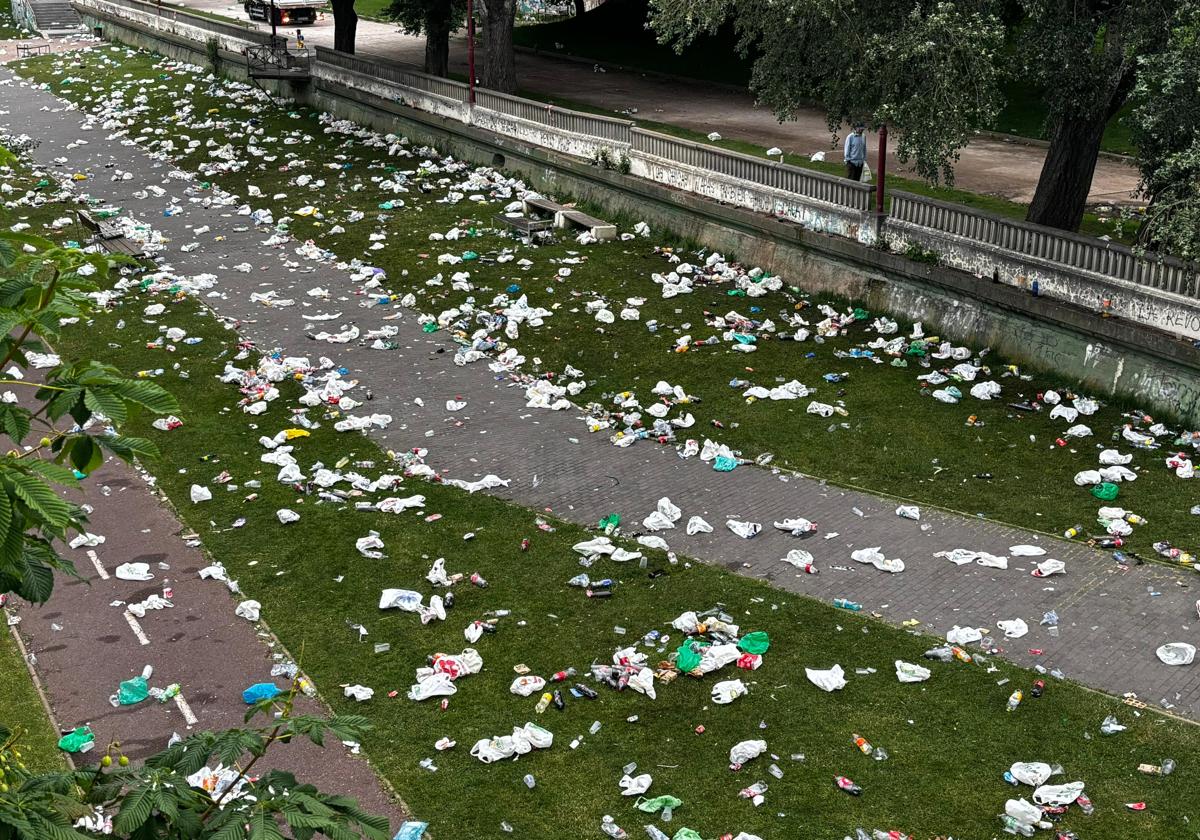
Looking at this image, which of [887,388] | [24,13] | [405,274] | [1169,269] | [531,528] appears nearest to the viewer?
[531,528]

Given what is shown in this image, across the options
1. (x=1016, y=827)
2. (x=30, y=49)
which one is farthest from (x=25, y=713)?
(x=30, y=49)

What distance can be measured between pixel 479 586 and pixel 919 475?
447 cm

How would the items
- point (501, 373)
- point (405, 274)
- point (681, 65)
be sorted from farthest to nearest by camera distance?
1. point (681, 65)
2. point (405, 274)
3. point (501, 373)

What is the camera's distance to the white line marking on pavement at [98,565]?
1097cm

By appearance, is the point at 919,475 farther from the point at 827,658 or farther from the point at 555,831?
the point at 555,831

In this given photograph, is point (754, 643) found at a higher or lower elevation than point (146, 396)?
lower

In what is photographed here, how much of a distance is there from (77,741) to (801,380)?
28.9 feet

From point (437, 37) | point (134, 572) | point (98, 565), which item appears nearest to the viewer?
point (134, 572)

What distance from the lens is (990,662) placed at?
360 inches

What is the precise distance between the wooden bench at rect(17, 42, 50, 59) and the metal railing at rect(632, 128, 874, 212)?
29831 millimetres

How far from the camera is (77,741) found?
8.56 m

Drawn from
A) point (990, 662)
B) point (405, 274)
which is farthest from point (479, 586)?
point (405, 274)

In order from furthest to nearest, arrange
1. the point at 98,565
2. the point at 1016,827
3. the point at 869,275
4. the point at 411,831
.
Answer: the point at 869,275
the point at 98,565
the point at 411,831
the point at 1016,827

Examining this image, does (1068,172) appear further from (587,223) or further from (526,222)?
(526,222)
